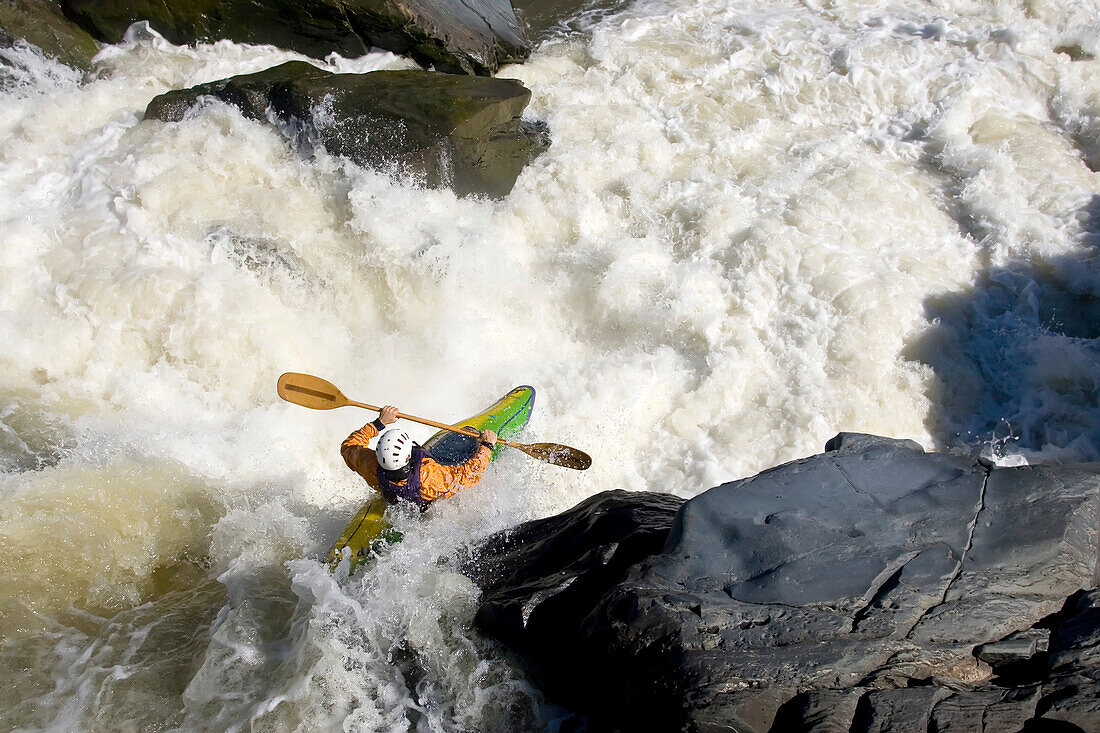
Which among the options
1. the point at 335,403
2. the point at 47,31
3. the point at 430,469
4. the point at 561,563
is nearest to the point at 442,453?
the point at 335,403

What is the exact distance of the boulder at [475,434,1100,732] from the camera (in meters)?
2.55

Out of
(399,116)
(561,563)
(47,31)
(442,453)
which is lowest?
(442,453)

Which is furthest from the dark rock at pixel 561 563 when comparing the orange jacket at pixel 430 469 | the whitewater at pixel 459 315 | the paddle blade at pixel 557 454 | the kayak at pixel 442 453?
the paddle blade at pixel 557 454

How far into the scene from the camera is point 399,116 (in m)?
7.12

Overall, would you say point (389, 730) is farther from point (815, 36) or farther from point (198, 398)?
point (815, 36)

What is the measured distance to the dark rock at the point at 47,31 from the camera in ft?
26.4

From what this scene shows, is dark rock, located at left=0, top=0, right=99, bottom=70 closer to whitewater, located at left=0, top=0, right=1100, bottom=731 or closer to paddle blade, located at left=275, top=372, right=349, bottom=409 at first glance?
whitewater, located at left=0, top=0, right=1100, bottom=731

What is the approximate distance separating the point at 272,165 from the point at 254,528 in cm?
388

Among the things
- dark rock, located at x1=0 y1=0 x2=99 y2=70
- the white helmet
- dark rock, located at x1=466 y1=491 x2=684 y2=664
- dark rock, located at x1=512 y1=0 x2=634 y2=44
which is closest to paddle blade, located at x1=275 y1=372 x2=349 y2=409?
the white helmet

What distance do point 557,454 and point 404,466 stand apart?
1149 mm

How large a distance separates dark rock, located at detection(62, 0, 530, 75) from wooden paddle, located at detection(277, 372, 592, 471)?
4976mm

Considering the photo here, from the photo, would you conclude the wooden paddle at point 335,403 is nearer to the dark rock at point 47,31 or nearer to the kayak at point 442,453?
the kayak at point 442,453

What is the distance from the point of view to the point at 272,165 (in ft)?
23.8

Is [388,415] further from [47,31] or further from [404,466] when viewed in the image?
[47,31]
